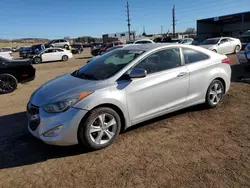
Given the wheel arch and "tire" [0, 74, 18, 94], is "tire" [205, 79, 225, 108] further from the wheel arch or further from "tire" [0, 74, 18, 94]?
"tire" [0, 74, 18, 94]

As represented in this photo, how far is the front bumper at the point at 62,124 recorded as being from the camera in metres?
3.39

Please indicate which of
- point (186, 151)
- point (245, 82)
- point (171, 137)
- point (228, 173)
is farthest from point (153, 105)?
point (245, 82)

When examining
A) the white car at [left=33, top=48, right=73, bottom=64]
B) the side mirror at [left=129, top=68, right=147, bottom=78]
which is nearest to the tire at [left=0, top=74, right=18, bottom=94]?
the side mirror at [left=129, top=68, right=147, bottom=78]

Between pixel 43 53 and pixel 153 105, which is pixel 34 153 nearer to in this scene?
pixel 153 105

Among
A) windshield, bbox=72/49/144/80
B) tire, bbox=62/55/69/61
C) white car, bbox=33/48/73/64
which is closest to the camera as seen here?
windshield, bbox=72/49/144/80

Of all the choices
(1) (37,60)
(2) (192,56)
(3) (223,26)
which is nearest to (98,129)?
(2) (192,56)

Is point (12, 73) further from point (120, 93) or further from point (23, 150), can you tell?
point (120, 93)

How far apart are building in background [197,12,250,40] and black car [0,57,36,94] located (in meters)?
39.0

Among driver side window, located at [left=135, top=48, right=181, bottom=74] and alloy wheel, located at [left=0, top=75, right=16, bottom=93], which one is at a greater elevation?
driver side window, located at [left=135, top=48, right=181, bottom=74]

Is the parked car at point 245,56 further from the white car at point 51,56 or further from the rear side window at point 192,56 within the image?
the white car at point 51,56

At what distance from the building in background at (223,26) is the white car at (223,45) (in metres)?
26.0

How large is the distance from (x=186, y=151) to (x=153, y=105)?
101 centimetres

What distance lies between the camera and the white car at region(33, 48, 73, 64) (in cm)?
2153

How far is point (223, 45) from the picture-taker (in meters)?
16.9
